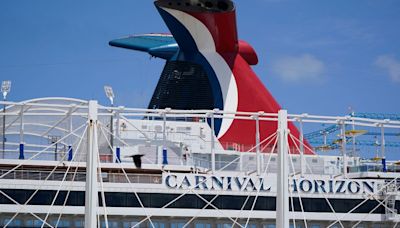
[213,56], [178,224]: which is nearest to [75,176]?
[178,224]

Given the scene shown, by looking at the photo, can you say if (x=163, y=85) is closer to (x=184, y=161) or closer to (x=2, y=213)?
(x=184, y=161)

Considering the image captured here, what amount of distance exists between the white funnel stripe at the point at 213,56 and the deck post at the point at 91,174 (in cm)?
2696

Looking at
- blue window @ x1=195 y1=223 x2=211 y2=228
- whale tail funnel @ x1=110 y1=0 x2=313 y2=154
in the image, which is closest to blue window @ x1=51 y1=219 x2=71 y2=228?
blue window @ x1=195 y1=223 x2=211 y2=228

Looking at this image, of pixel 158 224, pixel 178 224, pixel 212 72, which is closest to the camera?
pixel 158 224

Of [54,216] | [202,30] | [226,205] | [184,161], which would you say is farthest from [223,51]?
[54,216]

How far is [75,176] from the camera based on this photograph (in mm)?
59375

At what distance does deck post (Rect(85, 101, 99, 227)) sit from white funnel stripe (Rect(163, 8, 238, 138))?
27.0 meters

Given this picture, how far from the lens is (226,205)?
201 feet

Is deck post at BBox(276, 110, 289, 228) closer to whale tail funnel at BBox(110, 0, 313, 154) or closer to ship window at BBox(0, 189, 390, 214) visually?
ship window at BBox(0, 189, 390, 214)

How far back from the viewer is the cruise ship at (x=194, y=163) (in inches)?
2263

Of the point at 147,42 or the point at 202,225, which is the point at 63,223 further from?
the point at 147,42

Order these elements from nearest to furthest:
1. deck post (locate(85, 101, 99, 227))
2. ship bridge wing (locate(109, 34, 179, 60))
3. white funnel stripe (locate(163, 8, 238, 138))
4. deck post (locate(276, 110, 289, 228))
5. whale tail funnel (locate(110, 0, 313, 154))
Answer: deck post (locate(85, 101, 99, 227))
deck post (locate(276, 110, 289, 228))
whale tail funnel (locate(110, 0, 313, 154))
white funnel stripe (locate(163, 8, 238, 138))
ship bridge wing (locate(109, 34, 179, 60))

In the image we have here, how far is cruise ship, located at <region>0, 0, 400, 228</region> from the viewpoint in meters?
57.5

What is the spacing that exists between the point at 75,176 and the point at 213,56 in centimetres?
2075
